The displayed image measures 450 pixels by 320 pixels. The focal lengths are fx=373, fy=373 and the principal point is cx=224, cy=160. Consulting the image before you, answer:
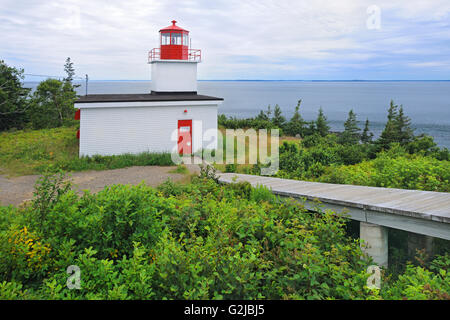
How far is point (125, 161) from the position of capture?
13.8 metres

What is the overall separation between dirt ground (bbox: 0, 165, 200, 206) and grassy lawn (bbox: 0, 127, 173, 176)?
51 cm

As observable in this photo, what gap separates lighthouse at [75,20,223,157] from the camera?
14062 mm

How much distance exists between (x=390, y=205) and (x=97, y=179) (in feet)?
28.8

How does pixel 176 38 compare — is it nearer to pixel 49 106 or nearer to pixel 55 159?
pixel 55 159

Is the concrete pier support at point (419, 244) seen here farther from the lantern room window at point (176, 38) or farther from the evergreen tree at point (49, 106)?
the evergreen tree at point (49, 106)

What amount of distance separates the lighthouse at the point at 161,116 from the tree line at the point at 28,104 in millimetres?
14052

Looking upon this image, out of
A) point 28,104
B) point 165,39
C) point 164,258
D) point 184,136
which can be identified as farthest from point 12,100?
point 164,258

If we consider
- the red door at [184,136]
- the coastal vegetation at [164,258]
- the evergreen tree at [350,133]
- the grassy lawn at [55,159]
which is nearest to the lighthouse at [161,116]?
the red door at [184,136]

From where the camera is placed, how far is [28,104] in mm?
28766

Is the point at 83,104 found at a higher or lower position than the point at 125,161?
higher
